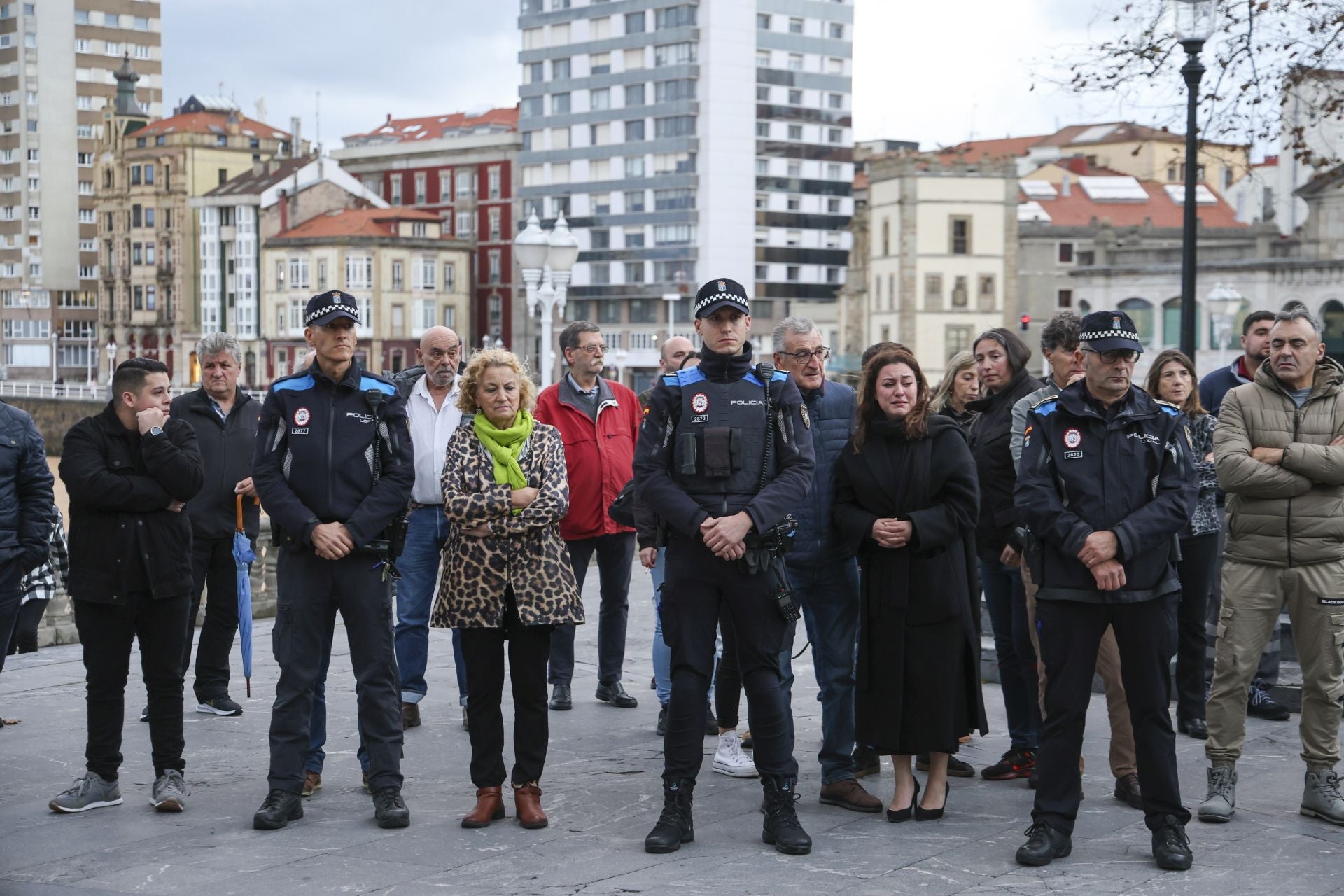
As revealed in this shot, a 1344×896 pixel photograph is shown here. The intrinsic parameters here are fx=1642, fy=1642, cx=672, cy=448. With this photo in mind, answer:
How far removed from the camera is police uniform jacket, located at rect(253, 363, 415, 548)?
679cm

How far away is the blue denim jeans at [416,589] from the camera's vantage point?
28.2 feet

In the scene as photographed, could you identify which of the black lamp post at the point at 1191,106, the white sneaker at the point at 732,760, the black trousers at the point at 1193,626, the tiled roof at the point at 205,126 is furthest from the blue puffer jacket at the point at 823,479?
the tiled roof at the point at 205,126

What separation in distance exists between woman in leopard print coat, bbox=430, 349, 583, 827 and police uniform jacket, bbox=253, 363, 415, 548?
0.27 metres

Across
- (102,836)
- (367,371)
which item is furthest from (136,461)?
(102,836)

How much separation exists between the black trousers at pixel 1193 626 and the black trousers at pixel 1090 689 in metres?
2.14

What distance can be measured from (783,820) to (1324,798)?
91.1 inches

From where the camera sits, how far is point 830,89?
90.8 m

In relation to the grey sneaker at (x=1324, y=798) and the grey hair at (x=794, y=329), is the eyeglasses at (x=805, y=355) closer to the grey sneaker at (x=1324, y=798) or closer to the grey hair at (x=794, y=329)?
the grey hair at (x=794, y=329)

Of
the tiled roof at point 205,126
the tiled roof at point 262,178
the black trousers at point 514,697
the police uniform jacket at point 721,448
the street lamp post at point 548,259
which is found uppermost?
the tiled roof at point 205,126

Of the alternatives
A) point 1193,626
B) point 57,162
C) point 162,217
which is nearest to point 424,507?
point 1193,626

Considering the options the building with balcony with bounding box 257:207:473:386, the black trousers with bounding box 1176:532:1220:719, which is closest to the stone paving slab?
the black trousers with bounding box 1176:532:1220:719

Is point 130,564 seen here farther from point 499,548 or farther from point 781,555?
point 781,555

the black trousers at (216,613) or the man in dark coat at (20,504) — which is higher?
the man in dark coat at (20,504)

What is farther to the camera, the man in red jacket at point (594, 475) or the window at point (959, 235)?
the window at point (959, 235)
